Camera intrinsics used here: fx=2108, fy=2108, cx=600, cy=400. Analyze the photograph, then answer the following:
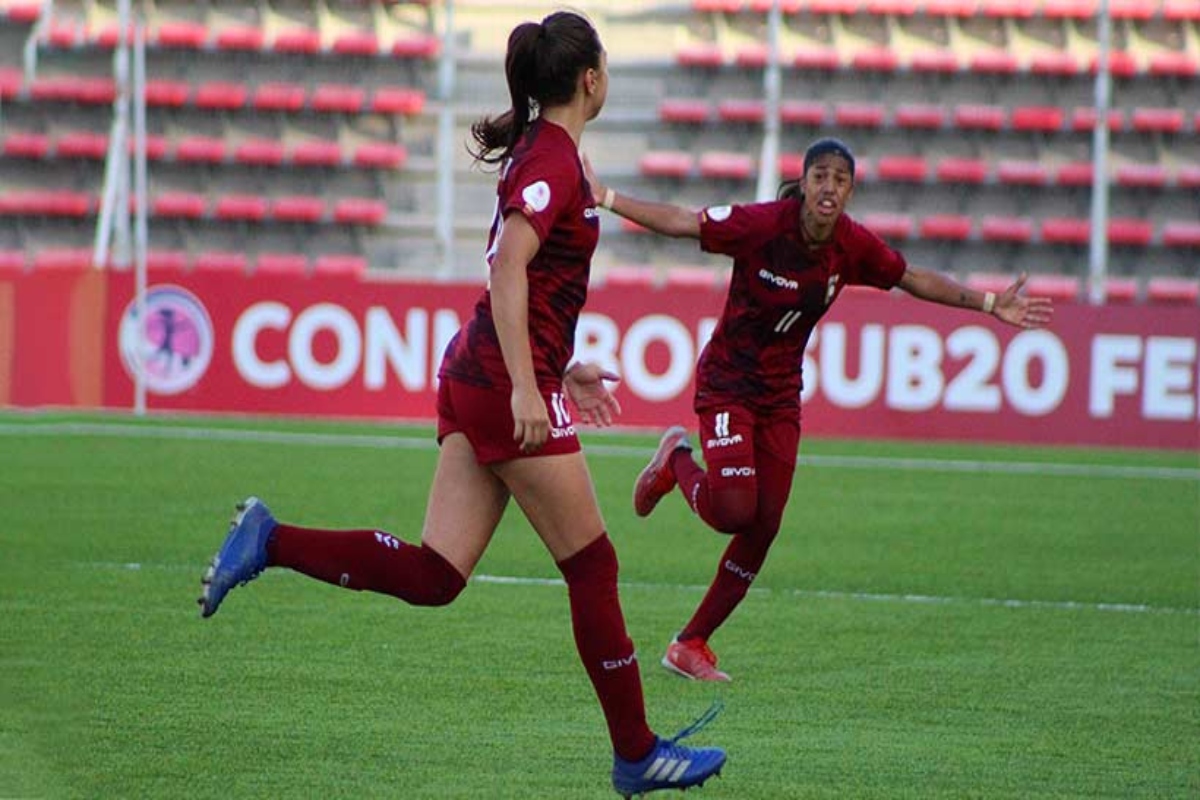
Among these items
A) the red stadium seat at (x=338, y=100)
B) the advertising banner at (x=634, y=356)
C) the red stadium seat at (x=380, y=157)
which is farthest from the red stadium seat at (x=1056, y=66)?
the red stadium seat at (x=338, y=100)

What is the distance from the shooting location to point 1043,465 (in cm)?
1827

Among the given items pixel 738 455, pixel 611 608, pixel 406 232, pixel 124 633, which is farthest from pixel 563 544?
pixel 406 232

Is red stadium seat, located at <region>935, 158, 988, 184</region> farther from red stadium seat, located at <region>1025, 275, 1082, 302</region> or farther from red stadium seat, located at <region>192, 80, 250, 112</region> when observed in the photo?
red stadium seat, located at <region>192, 80, 250, 112</region>

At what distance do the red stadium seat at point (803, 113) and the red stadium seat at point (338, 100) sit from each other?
5.38 meters

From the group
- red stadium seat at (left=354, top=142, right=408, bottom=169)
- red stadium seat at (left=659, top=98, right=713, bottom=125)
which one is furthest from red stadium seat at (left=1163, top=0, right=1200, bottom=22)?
red stadium seat at (left=354, top=142, right=408, bottom=169)

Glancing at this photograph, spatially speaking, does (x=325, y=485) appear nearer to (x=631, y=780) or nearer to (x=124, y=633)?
(x=124, y=633)

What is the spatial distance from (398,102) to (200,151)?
2.64 metres

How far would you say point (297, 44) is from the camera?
27.2 metres

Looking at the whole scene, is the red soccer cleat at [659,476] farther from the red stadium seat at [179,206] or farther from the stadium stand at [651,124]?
the red stadium seat at [179,206]

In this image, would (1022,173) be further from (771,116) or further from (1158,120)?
(771,116)

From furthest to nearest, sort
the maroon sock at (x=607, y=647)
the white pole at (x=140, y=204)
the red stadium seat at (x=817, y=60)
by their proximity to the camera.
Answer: the red stadium seat at (x=817, y=60) < the white pole at (x=140, y=204) < the maroon sock at (x=607, y=647)

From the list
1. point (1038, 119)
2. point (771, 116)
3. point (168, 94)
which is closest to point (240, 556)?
point (771, 116)

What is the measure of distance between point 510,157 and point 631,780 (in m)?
1.65

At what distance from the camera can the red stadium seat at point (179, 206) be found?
26.9 metres
